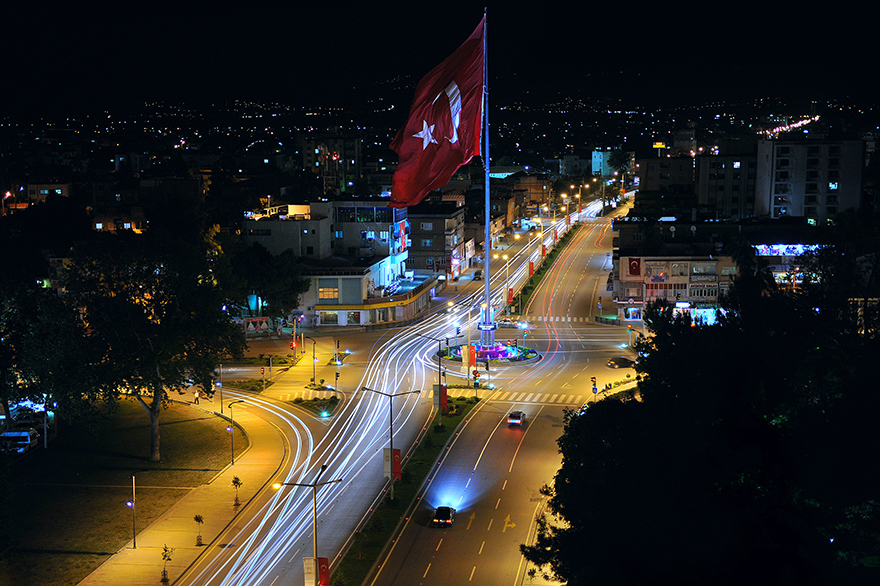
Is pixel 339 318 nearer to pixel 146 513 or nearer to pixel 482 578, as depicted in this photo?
pixel 146 513

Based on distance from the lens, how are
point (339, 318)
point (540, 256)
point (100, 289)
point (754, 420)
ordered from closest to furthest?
point (754, 420), point (100, 289), point (339, 318), point (540, 256)

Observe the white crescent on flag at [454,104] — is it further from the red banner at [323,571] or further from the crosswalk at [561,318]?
the crosswalk at [561,318]

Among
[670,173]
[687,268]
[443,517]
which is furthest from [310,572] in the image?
[670,173]

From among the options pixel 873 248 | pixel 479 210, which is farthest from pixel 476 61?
pixel 479 210

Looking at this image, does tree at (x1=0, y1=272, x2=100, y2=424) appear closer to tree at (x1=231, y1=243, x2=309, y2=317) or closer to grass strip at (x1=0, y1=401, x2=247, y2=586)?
grass strip at (x1=0, y1=401, x2=247, y2=586)

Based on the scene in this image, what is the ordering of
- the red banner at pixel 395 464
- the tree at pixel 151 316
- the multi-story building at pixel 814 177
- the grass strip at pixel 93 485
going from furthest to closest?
the multi-story building at pixel 814 177, the tree at pixel 151 316, the red banner at pixel 395 464, the grass strip at pixel 93 485

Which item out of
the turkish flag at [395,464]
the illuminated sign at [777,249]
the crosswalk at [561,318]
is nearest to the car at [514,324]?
the crosswalk at [561,318]

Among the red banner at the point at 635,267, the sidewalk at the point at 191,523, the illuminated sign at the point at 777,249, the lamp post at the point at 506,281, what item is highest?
the illuminated sign at the point at 777,249
